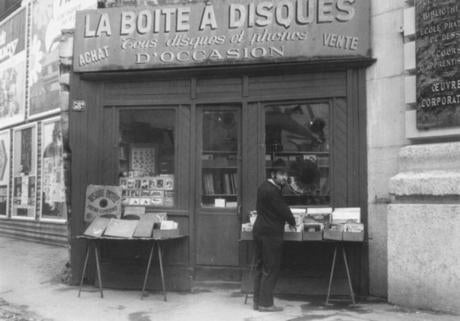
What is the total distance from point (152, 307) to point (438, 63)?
4.84 metres

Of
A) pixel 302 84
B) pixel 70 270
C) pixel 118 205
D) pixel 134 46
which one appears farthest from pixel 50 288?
pixel 302 84

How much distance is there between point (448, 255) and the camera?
23.0 feet

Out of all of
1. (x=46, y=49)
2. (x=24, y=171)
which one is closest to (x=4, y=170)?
(x=24, y=171)

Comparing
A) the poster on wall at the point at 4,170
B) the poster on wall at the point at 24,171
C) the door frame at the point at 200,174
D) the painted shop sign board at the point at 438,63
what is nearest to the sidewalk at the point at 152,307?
the door frame at the point at 200,174

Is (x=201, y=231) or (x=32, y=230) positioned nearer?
(x=201, y=231)

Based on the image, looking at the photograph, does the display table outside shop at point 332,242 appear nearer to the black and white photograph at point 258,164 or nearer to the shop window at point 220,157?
the black and white photograph at point 258,164

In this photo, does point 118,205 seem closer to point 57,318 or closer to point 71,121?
point 71,121

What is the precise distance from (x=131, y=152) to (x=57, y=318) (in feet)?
9.99

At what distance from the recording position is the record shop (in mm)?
8250

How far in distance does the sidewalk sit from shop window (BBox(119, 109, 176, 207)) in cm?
151

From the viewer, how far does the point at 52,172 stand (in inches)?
544

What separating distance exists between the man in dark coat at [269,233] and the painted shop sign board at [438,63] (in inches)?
82.1

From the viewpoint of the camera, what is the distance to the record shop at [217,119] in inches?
325

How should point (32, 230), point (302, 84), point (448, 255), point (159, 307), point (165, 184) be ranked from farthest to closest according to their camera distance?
point (32, 230), point (165, 184), point (302, 84), point (159, 307), point (448, 255)
